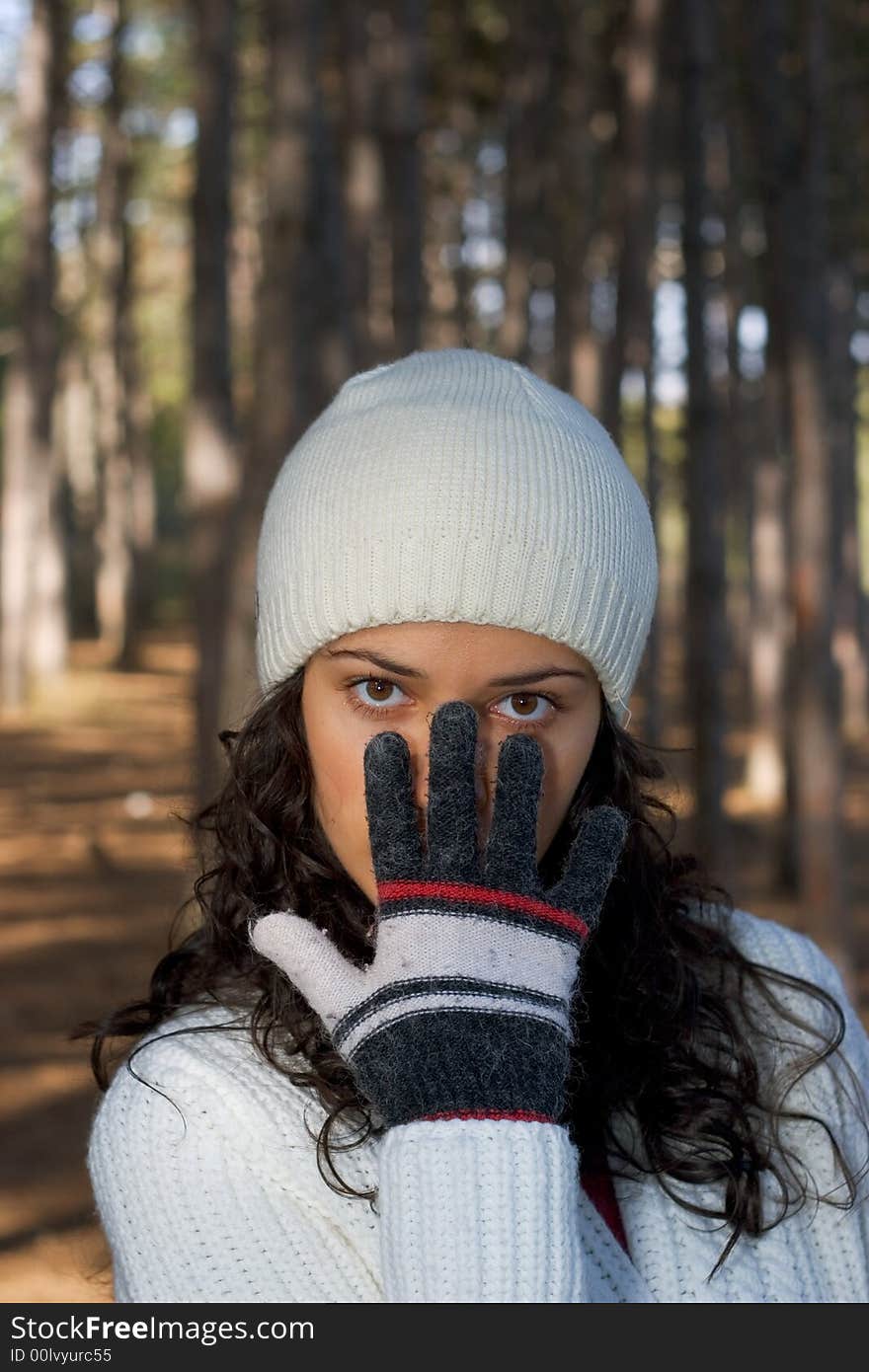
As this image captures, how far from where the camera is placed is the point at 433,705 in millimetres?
1883

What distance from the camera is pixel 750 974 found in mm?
2221

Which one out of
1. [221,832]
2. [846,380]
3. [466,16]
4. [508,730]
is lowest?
[846,380]

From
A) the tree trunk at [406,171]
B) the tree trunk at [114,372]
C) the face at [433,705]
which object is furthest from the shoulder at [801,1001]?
the tree trunk at [114,372]

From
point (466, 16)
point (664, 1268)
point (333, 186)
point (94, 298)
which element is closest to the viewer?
point (664, 1268)

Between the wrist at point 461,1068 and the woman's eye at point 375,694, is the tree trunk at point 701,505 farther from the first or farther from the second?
the wrist at point 461,1068

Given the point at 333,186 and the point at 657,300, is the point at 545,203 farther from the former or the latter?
the point at 333,186

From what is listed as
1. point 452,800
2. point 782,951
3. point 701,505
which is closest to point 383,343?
point 701,505

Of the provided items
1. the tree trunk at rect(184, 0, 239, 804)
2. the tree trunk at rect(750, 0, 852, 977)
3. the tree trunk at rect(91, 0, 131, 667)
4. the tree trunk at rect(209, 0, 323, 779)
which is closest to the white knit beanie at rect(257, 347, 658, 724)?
the tree trunk at rect(209, 0, 323, 779)

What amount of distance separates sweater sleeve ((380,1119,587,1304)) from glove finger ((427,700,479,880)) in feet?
0.94

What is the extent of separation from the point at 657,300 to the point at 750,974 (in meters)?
17.0

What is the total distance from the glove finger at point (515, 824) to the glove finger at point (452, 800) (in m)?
0.03

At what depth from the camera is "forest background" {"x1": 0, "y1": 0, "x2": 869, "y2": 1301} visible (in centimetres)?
688

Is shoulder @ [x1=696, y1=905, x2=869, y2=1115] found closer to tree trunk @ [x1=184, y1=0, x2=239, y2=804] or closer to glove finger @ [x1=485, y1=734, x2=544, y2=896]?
glove finger @ [x1=485, y1=734, x2=544, y2=896]
